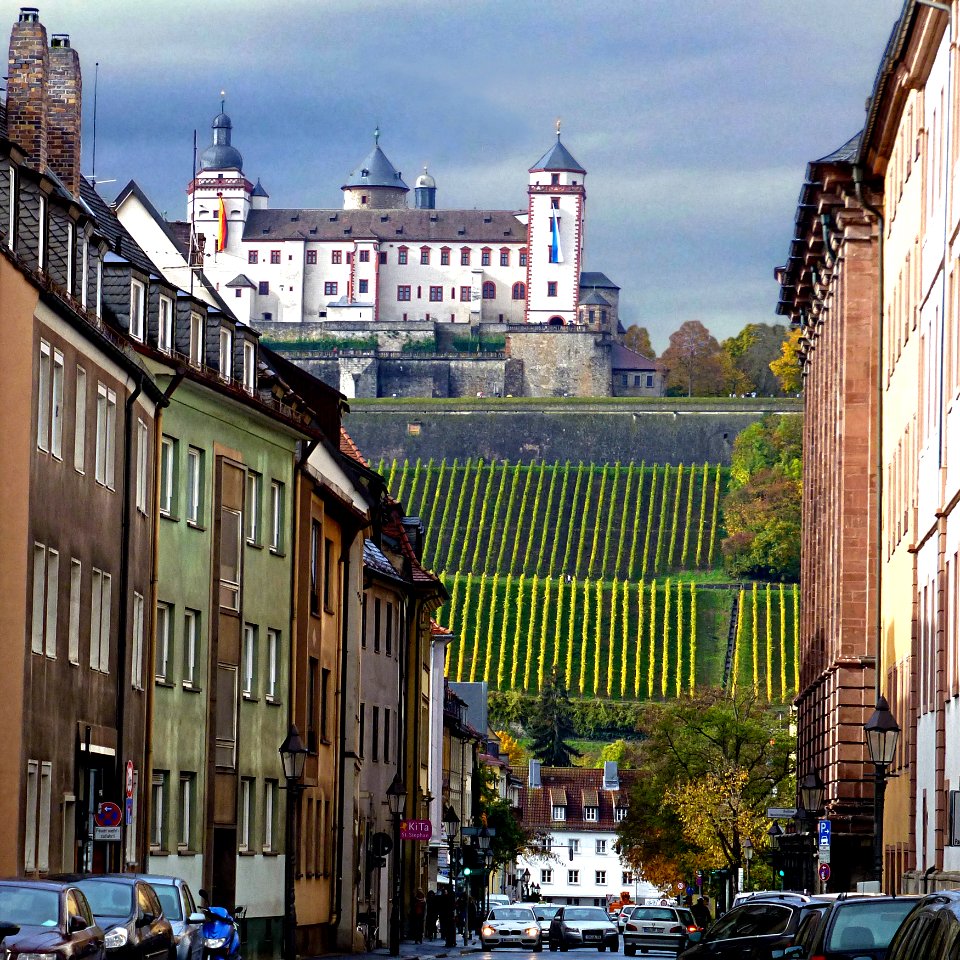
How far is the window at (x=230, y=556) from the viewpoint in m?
37.3

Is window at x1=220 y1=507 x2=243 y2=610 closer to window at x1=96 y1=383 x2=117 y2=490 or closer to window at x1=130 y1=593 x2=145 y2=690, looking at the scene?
window at x1=130 y1=593 x2=145 y2=690

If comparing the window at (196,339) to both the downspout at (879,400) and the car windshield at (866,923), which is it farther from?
the car windshield at (866,923)

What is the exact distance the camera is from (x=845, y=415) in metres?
47.9

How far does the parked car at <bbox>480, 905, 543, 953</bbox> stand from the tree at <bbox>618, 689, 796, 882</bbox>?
17745 mm

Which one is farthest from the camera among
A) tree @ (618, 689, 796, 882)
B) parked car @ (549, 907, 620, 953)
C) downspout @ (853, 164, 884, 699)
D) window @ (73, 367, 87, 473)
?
tree @ (618, 689, 796, 882)

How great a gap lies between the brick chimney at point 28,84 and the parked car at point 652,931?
27961 millimetres

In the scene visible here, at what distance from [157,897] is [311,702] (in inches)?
825

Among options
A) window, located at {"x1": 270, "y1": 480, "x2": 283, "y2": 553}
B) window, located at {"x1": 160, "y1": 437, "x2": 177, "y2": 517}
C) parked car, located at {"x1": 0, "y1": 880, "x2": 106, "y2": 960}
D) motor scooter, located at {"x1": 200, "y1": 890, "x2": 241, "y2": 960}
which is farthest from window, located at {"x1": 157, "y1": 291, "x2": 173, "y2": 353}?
parked car, located at {"x1": 0, "y1": 880, "x2": 106, "y2": 960}

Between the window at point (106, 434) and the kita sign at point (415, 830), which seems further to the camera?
the kita sign at point (415, 830)

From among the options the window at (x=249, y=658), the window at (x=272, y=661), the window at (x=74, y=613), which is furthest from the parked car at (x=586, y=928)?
the window at (x=74, y=613)

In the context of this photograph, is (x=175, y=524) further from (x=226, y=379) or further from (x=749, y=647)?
(x=749, y=647)

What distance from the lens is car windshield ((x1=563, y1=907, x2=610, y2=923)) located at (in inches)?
2389

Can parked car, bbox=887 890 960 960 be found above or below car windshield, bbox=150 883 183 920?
above

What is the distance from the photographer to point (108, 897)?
20.9m
